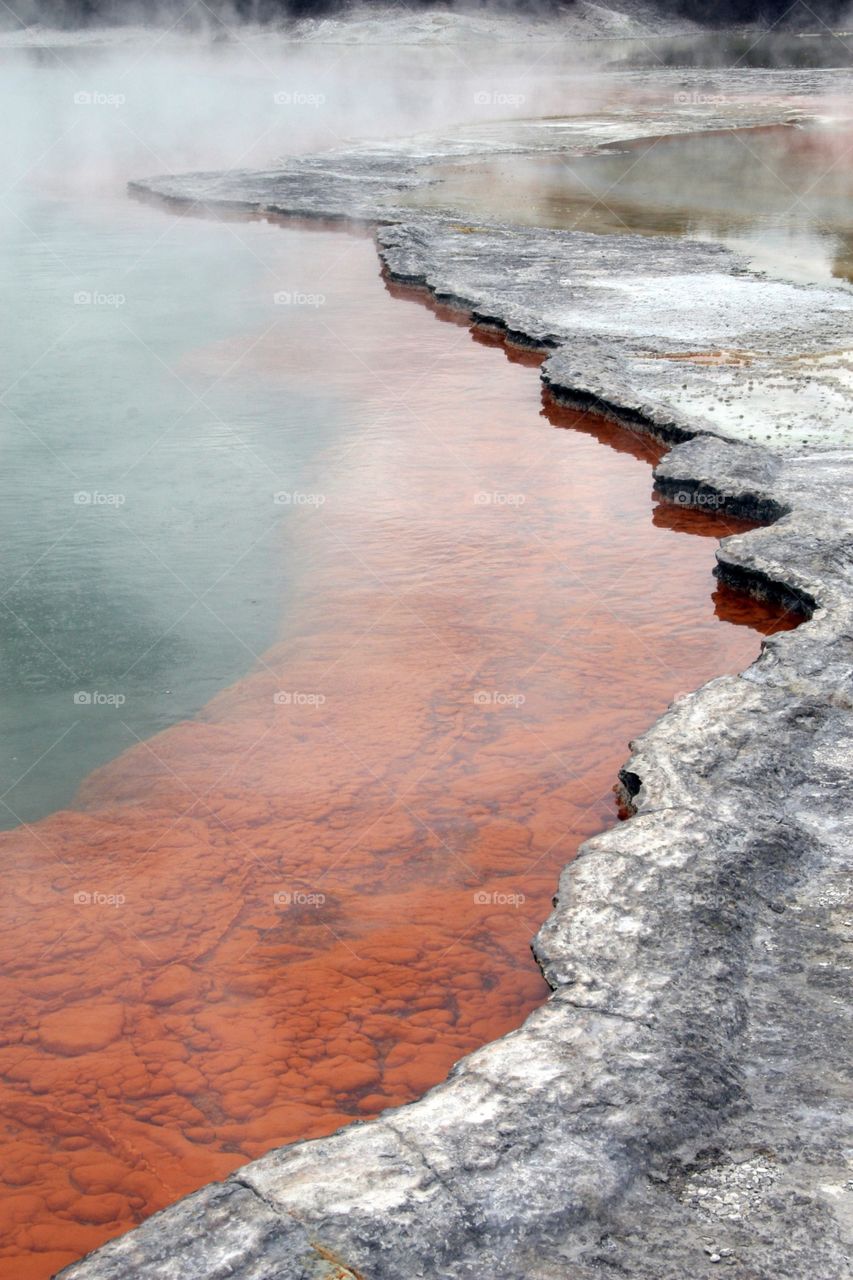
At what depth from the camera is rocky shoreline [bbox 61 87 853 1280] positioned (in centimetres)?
248

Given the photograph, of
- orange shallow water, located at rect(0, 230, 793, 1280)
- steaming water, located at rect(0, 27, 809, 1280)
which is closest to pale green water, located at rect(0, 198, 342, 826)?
steaming water, located at rect(0, 27, 809, 1280)

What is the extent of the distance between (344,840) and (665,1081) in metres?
1.74

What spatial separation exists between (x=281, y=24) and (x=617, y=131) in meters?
28.9

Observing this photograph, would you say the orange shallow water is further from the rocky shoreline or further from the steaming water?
the rocky shoreline

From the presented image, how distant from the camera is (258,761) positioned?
488cm

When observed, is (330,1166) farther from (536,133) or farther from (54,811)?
(536,133)

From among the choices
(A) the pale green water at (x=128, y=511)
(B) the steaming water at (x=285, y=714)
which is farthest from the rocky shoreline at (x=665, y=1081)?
(A) the pale green water at (x=128, y=511)

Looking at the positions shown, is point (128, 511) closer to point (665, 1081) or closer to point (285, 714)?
point (285, 714)

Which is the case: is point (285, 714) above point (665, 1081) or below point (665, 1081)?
Answer: below

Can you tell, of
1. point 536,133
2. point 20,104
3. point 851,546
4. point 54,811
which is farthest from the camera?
point 20,104

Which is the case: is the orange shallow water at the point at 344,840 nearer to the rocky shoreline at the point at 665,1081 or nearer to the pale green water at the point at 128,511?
the pale green water at the point at 128,511

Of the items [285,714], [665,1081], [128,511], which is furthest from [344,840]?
[128,511]

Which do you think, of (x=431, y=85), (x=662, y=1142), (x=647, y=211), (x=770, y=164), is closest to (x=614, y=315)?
(x=647, y=211)

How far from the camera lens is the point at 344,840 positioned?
4391mm
